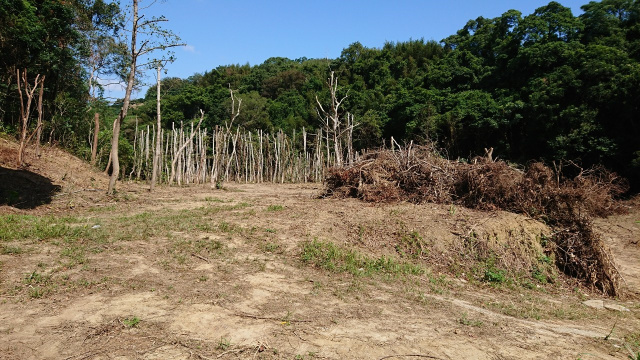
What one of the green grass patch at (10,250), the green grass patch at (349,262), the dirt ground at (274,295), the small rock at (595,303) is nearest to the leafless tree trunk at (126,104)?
the dirt ground at (274,295)

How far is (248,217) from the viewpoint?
26.1 ft

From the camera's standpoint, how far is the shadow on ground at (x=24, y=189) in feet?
27.5

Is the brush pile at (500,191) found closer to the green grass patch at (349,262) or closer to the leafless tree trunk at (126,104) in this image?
the green grass patch at (349,262)

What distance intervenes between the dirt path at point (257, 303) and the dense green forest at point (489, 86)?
7.85 m

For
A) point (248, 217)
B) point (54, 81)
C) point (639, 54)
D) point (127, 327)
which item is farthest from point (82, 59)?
point (639, 54)

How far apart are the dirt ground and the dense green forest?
7437mm

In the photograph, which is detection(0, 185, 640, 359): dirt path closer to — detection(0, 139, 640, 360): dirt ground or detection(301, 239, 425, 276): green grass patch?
detection(0, 139, 640, 360): dirt ground

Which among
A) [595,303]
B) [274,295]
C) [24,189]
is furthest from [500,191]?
[24,189]

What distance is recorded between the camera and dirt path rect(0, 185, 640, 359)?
323cm

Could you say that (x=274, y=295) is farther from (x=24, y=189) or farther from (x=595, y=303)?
(x=24, y=189)

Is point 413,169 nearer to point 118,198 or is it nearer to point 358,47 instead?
point 118,198

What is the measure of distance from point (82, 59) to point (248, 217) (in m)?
14.3

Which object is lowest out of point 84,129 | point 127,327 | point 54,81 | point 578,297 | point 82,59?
point 578,297

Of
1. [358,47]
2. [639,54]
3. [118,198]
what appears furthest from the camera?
[358,47]
